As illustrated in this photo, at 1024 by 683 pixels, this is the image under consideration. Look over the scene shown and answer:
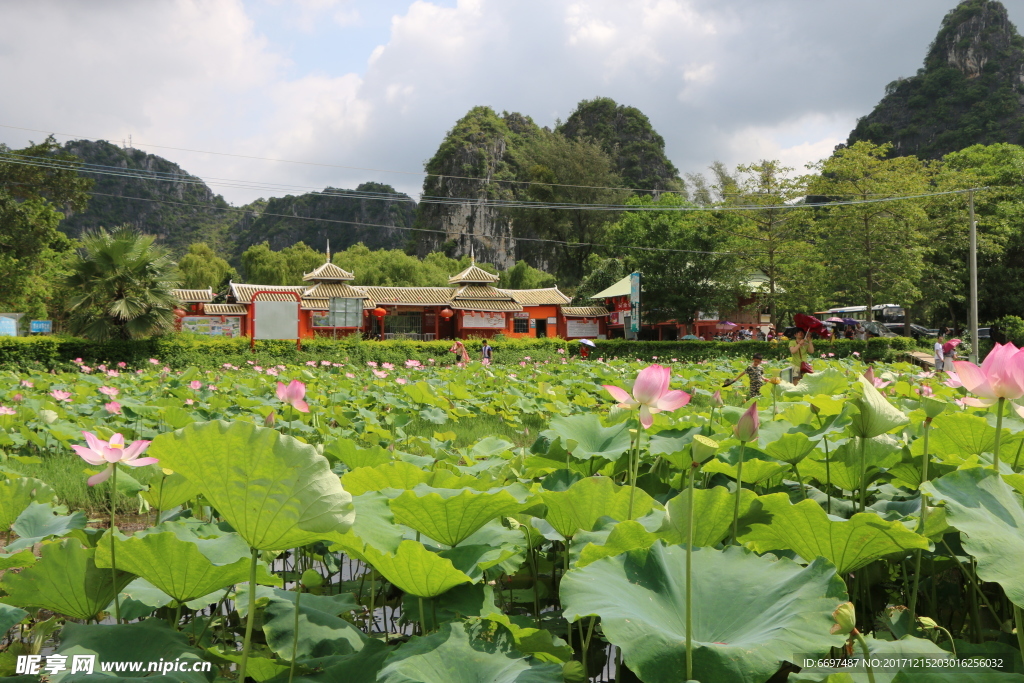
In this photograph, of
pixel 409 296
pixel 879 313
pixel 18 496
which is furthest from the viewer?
pixel 879 313

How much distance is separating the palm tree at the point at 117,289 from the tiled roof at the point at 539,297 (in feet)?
52.1

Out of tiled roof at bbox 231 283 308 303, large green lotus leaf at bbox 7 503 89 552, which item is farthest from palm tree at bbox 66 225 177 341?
large green lotus leaf at bbox 7 503 89 552

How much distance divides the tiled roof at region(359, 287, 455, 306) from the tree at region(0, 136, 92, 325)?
10.5m

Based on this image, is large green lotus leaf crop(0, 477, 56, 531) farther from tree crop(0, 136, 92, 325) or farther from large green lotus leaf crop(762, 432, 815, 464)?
tree crop(0, 136, 92, 325)

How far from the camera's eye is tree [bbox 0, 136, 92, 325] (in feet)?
66.6

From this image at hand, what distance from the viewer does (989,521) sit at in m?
0.82

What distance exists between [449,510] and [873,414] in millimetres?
→ 707

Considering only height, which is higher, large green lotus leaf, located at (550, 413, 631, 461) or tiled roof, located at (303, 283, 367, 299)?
tiled roof, located at (303, 283, 367, 299)

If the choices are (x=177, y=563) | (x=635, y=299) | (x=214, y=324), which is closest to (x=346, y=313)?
(x=214, y=324)

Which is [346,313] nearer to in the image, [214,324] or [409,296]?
[409,296]

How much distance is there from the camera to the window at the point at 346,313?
20688 millimetres

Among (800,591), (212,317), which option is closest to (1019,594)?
(800,591)

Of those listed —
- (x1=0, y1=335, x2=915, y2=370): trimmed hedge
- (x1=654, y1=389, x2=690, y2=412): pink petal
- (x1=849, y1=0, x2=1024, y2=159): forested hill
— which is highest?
(x1=849, y1=0, x2=1024, y2=159): forested hill

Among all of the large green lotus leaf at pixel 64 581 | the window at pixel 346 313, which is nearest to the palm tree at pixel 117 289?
the window at pixel 346 313
